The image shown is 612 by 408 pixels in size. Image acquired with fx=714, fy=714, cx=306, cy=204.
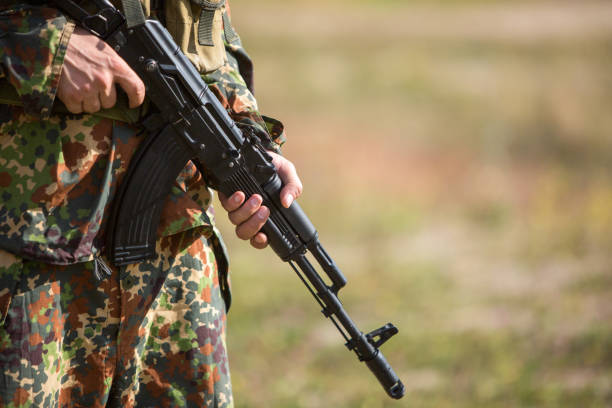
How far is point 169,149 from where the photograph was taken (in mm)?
1962

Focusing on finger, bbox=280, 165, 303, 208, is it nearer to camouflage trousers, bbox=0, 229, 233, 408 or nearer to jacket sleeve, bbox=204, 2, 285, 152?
jacket sleeve, bbox=204, 2, 285, 152

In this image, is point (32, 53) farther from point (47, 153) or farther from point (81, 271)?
point (81, 271)

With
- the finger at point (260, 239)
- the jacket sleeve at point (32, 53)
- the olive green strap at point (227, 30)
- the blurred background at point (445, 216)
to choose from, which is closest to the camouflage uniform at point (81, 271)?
the jacket sleeve at point (32, 53)

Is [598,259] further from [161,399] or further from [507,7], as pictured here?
[507,7]

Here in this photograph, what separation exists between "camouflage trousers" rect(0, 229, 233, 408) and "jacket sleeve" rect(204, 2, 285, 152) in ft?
1.28

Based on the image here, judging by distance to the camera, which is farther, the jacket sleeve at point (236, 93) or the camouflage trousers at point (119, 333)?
the jacket sleeve at point (236, 93)

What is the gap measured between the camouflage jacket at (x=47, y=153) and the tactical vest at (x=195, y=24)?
0.28 m

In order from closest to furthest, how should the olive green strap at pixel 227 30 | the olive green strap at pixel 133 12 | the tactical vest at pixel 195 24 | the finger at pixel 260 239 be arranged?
the olive green strap at pixel 133 12, the tactical vest at pixel 195 24, the finger at pixel 260 239, the olive green strap at pixel 227 30

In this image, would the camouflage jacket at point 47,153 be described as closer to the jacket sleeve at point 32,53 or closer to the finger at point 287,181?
the jacket sleeve at point 32,53

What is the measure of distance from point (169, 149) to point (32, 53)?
1.42 feet

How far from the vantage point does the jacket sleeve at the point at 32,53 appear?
5.56ft

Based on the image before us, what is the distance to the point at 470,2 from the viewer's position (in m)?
20.2

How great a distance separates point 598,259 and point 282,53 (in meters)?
10.4

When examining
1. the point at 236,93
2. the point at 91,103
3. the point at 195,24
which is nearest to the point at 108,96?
the point at 91,103
